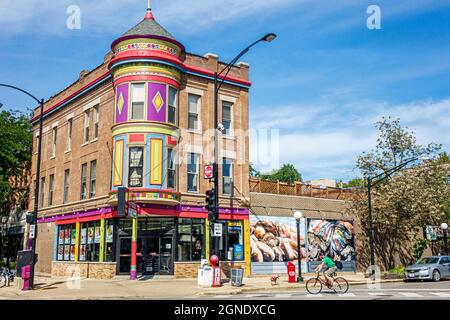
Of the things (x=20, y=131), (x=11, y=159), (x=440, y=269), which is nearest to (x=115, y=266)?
(x=440, y=269)

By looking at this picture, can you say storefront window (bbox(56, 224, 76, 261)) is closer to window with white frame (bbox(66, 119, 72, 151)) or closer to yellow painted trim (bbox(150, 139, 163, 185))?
window with white frame (bbox(66, 119, 72, 151))

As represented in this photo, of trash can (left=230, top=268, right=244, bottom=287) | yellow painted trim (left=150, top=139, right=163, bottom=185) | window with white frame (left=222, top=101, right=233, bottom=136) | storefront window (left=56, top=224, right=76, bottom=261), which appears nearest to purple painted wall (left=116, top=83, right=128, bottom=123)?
yellow painted trim (left=150, top=139, right=163, bottom=185)

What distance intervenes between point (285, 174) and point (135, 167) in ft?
178

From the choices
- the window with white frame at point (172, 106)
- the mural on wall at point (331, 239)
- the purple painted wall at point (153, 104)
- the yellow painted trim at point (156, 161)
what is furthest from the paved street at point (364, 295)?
the mural on wall at point (331, 239)

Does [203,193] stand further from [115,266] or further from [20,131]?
[20,131]

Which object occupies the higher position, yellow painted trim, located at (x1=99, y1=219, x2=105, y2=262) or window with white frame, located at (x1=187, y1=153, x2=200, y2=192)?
window with white frame, located at (x1=187, y1=153, x2=200, y2=192)

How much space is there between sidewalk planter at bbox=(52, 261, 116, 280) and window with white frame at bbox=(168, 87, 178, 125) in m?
8.73

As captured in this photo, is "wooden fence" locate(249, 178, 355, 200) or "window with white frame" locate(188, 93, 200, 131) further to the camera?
"wooden fence" locate(249, 178, 355, 200)

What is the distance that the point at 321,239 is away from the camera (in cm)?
3516

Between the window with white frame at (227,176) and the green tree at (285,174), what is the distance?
47.8 metres

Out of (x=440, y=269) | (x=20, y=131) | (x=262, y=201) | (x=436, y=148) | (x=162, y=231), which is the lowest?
(x=440, y=269)

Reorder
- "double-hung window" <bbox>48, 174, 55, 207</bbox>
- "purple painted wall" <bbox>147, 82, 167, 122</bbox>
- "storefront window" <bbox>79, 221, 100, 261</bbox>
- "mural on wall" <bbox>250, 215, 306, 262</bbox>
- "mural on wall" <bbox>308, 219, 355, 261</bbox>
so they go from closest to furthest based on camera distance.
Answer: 1. "purple painted wall" <bbox>147, 82, 167, 122</bbox>
2. "storefront window" <bbox>79, 221, 100, 261</bbox>
3. "mural on wall" <bbox>250, 215, 306, 262</bbox>
4. "mural on wall" <bbox>308, 219, 355, 261</bbox>
5. "double-hung window" <bbox>48, 174, 55, 207</bbox>

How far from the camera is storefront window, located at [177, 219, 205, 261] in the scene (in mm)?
27541
